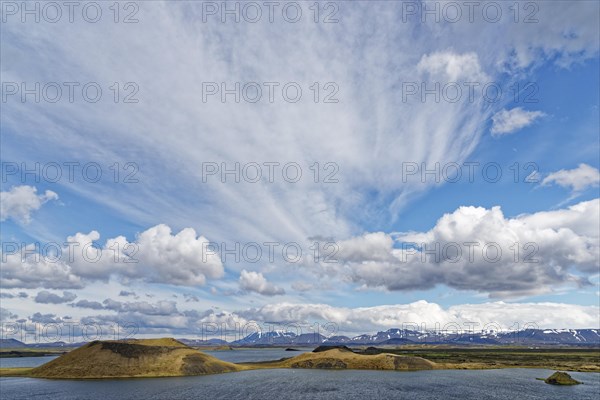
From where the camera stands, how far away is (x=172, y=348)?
18862 cm

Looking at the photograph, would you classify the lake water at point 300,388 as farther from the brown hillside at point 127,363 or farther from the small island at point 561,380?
the brown hillside at point 127,363

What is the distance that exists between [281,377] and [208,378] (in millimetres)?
→ 29048

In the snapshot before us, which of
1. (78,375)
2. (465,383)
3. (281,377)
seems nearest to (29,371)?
(78,375)

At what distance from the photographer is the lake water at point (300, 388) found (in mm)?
114750

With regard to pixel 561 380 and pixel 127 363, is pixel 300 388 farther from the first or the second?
pixel 561 380

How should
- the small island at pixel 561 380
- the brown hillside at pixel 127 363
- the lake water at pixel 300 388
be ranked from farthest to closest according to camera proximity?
the brown hillside at pixel 127 363 → the small island at pixel 561 380 → the lake water at pixel 300 388

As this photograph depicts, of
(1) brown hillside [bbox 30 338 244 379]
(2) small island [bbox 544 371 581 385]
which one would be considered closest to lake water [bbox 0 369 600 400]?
(2) small island [bbox 544 371 581 385]

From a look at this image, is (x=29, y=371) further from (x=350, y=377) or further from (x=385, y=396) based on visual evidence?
(x=385, y=396)

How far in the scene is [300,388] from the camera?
431ft

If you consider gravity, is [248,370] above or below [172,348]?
below

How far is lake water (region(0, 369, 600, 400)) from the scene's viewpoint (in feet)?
376

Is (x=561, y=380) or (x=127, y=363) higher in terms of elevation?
(x=127, y=363)

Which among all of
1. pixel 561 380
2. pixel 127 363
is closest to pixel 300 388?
pixel 127 363

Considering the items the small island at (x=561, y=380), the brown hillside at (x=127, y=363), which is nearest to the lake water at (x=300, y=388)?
the small island at (x=561, y=380)
